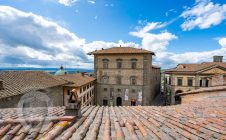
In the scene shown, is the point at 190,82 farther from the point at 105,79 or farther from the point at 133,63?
the point at 105,79

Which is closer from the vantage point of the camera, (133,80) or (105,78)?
(133,80)

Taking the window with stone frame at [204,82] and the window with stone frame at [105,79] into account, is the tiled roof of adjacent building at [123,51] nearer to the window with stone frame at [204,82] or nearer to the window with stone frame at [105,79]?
the window with stone frame at [105,79]

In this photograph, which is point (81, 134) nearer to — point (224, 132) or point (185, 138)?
point (185, 138)

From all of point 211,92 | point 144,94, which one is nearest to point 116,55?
point 144,94

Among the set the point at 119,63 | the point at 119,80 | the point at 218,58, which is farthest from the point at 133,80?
the point at 218,58

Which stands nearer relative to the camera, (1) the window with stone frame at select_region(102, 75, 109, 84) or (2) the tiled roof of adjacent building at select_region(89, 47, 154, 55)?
(2) the tiled roof of adjacent building at select_region(89, 47, 154, 55)

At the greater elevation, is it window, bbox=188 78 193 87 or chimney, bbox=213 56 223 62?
chimney, bbox=213 56 223 62

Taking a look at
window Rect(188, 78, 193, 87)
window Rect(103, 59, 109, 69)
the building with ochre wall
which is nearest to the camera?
window Rect(188, 78, 193, 87)

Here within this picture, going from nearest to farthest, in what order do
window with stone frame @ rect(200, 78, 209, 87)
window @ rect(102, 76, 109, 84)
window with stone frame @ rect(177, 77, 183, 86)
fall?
window with stone frame @ rect(200, 78, 209, 87) → window with stone frame @ rect(177, 77, 183, 86) → window @ rect(102, 76, 109, 84)

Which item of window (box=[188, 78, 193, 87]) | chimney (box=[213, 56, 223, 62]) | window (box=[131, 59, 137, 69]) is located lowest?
window (box=[188, 78, 193, 87])

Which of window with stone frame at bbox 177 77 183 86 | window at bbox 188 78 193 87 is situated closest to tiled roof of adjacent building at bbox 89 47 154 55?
window with stone frame at bbox 177 77 183 86

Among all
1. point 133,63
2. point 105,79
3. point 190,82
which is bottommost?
point 190,82

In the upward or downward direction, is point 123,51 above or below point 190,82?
above

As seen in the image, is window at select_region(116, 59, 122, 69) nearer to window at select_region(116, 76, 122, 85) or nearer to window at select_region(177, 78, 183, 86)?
window at select_region(116, 76, 122, 85)
